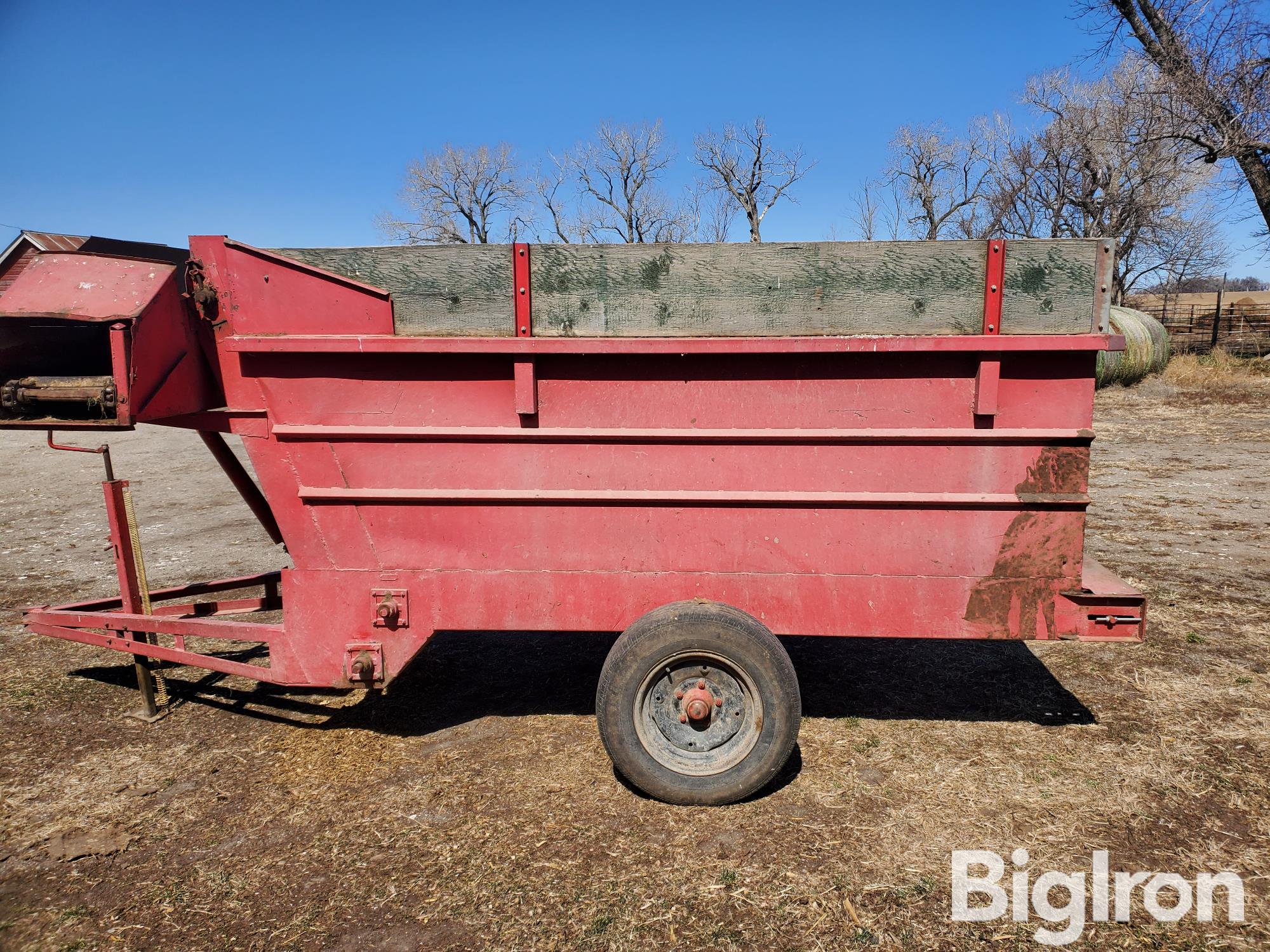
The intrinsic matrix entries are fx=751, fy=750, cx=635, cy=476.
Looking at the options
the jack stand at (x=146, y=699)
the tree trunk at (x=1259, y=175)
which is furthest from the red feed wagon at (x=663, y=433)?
the tree trunk at (x=1259, y=175)

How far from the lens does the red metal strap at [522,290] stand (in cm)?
316

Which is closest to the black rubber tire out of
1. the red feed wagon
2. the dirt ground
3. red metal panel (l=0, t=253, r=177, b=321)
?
the red feed wagon

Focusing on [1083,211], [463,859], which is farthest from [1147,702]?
[1083,211]

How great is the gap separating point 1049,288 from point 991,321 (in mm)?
261

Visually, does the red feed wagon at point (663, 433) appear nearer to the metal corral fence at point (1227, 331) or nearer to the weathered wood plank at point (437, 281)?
the weathered wood plank at point (437, 281)

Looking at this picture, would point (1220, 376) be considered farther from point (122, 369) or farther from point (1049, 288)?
point (122, 369)

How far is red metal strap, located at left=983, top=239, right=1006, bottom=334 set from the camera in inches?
119

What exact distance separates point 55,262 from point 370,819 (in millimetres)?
2767

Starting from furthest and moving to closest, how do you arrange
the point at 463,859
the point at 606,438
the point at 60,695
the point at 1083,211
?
the point at 1083,211, the point at 60,695, the point at 606,438, the point at 463,859

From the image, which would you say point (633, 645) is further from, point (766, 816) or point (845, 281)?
point (845, 281)

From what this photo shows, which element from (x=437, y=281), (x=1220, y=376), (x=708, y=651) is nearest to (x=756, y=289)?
(x=437, y=281)

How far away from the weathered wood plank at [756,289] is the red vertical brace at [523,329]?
0.10ft

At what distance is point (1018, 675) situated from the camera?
4.59 m
